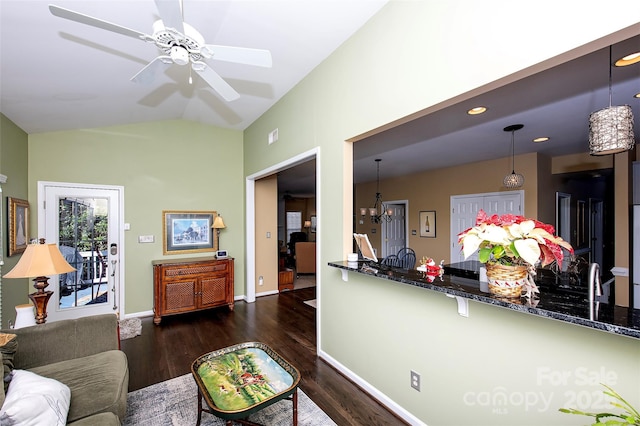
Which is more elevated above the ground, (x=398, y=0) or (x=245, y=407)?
(x=398, y=0)

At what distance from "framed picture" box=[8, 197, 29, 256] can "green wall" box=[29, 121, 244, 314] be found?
0.23 m

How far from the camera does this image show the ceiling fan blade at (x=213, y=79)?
2041 millimetres

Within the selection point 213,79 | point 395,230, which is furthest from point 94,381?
point 395,230

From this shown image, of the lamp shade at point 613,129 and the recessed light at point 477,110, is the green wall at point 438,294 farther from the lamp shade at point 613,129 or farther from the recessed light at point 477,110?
the recessed light at point 477,110

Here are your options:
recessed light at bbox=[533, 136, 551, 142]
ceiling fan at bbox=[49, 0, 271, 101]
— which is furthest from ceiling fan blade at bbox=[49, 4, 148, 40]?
recessed light at bbox=[533, 136, 551, 142]

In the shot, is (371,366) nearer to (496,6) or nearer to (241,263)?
(496,6)

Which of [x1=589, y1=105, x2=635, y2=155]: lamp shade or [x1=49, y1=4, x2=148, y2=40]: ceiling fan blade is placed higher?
[x1=49, y1=4, x2=148, y2=40]: ceiling fan blade

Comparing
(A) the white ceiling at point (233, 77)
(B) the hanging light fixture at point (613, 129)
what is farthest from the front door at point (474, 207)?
(B) the hanging light fixture at point (613, 129)

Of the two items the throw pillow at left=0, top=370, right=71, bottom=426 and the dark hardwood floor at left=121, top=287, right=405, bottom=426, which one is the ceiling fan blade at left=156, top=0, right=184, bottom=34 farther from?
the dark hardwood floor at left=121, top=287, right=405, bottom=426

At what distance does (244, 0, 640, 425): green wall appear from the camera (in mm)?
1275

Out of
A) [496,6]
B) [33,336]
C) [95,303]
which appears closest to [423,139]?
[496,6]

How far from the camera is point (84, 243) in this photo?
13.1ft

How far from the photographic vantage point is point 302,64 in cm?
305

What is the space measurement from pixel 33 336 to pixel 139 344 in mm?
1518
